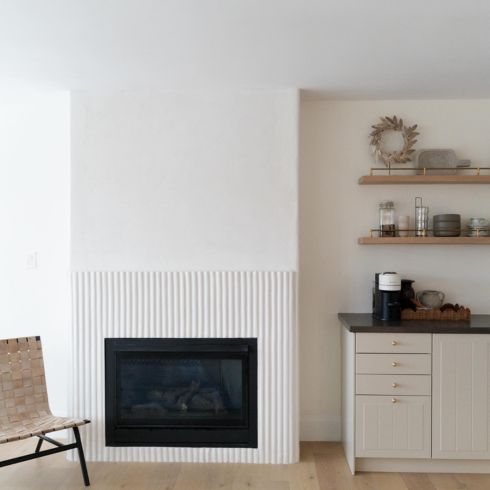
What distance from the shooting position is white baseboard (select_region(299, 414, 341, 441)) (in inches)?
148

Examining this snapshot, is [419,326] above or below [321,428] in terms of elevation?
above

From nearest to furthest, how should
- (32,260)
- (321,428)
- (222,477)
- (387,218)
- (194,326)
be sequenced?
(222,477), (194,326), (387,218), (321,428), (32,260)

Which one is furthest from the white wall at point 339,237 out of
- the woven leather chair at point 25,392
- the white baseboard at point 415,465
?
the woven leather chair at point 25,392

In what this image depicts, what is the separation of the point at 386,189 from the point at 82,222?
2.07 meters

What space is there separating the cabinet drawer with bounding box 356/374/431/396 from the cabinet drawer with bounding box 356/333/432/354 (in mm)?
154

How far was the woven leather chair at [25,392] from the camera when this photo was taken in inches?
123

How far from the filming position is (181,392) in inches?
137

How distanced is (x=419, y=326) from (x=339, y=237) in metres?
0.87

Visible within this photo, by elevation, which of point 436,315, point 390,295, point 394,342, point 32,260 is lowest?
point 394,342

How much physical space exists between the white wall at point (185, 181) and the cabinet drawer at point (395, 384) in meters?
0.86

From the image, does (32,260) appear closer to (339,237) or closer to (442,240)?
(339,237)

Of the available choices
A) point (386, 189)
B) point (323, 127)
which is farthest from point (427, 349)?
point (323, 127)

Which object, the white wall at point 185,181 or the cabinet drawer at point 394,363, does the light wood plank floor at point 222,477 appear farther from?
the white wall at point 185,181

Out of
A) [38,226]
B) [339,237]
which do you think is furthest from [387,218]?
[38,226]
